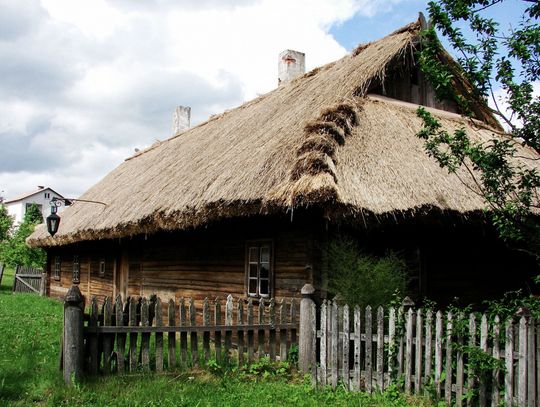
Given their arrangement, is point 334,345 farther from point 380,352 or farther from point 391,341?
point 391,341

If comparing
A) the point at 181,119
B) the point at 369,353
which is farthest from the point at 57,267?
the point at 369,353

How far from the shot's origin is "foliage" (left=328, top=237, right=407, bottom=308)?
6.84m

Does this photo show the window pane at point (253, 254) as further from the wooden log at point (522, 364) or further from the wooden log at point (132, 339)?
the wooden log at point (522, 364)

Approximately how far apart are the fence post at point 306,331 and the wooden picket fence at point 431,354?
10 cm

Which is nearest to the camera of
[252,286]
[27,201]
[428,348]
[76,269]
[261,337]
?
[428,348]

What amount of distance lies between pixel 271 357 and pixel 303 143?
117 inches

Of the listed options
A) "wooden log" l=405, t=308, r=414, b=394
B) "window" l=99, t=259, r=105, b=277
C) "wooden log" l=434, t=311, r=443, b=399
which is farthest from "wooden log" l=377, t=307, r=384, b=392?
"window" l=99, t=259, r=105, b=277

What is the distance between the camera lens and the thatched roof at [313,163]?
23.9 feet

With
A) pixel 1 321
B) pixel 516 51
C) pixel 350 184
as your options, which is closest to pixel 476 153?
pixel 516 51

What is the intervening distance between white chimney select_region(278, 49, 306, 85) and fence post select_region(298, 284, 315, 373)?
31.6ft

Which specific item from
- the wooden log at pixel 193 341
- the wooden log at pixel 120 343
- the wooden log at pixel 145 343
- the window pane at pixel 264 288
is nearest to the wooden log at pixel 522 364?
the wooden log at pixel 193 341

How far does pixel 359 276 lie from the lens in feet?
23.2

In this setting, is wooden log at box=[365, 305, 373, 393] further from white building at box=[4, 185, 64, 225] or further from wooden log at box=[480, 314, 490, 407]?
white building at box=[4, 185, 64, 225]

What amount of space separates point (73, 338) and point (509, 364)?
176 inches
